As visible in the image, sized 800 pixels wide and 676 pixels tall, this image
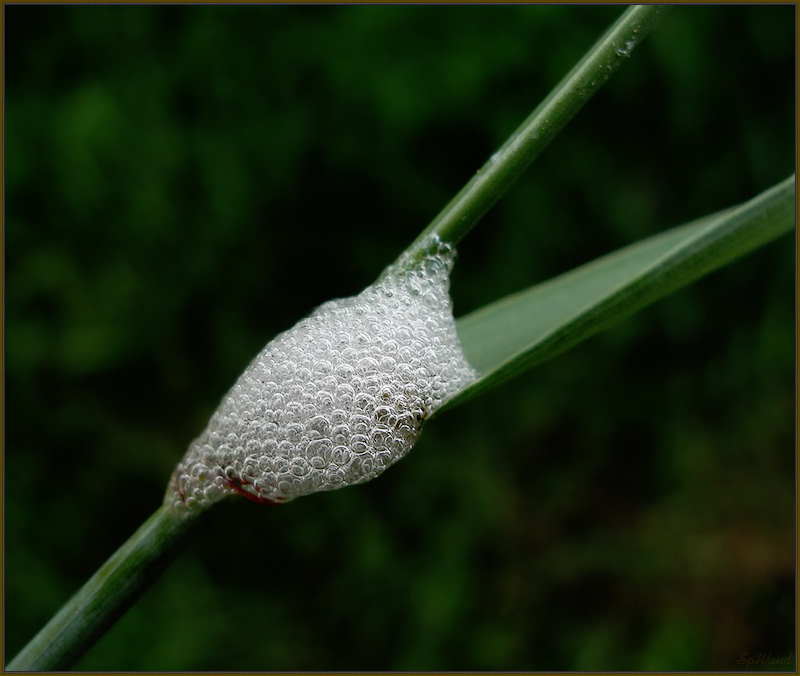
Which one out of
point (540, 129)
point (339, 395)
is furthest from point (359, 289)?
point (540, 129)

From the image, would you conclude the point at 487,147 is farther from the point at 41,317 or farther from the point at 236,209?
the point at 41,317

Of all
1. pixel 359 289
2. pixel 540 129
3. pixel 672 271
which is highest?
pixel 359 289

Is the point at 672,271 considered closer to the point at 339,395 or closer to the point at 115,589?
the point at 339,395

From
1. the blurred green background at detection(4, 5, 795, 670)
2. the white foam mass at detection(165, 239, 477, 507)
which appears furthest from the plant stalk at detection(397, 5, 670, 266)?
the blurred green background at detection(4, 5, 795, 670)

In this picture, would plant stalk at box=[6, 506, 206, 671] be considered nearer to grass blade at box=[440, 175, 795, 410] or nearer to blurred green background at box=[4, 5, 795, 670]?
grass blade at box=[440, 175, 795, 410]

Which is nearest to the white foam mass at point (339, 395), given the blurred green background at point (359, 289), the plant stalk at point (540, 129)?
the plant stalk at point (540, 129)

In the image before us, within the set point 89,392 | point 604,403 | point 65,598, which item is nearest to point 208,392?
point 89,392
